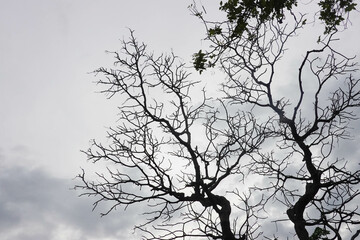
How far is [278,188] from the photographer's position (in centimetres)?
777

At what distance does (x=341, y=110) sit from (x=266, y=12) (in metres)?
3.74

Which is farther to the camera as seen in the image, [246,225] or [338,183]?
[338,183]

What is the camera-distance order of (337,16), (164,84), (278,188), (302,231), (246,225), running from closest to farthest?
1. (337,16)
2. (246,225)
3. (302,231)
4. (278,188)
5. (164,84)

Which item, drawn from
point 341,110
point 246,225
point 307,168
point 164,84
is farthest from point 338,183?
point 164,84

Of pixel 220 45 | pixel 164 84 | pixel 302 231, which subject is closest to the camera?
pixel 220 45

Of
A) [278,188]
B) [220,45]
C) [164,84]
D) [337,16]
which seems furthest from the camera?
A: [164,84]

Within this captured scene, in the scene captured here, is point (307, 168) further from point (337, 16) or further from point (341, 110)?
point (337, 16)

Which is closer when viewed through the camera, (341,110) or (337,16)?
(337,16)

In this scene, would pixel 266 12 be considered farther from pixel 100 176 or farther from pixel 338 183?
pixel 100 176

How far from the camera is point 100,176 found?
806cm

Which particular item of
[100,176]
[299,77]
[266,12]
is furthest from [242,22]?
[100,176]

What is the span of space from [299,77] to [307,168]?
6.34 ft

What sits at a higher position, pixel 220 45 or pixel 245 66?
pixel 245 66

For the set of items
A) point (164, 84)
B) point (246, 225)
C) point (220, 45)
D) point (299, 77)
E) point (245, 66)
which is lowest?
point (246, 225)
